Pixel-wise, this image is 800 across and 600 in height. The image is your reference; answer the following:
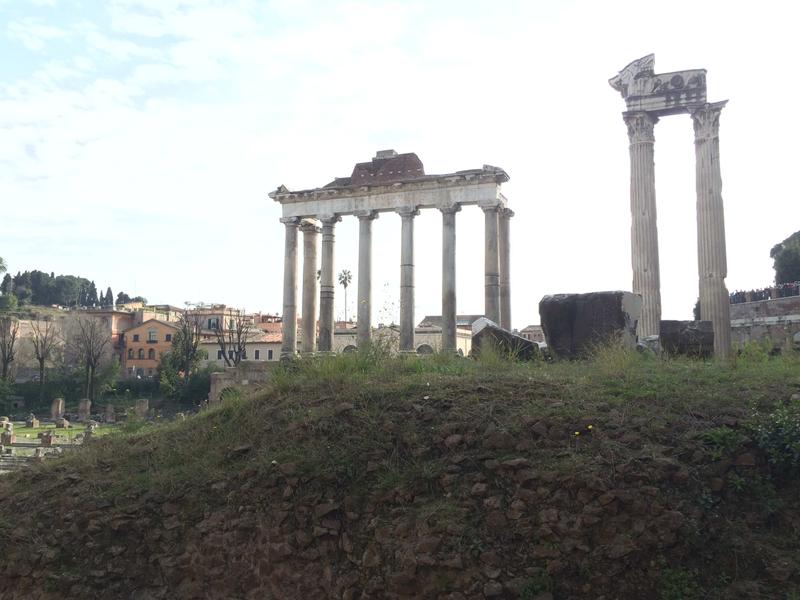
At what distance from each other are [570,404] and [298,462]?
2.89 m

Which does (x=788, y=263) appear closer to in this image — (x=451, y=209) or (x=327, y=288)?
(x=451, y=209)

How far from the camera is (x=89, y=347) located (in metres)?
53.4

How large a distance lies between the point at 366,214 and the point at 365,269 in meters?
1.83

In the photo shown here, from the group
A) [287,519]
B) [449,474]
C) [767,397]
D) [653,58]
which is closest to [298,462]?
[287,519]

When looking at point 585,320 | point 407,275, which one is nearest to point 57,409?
point 407,275

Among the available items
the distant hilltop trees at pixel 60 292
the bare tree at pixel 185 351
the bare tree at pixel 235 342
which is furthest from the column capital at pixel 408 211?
the distant hilltop trees at pixel 60 292

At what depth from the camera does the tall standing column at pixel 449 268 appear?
23031 mm

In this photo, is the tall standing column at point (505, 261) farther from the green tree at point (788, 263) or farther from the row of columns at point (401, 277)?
the green tree at point (788, 263)

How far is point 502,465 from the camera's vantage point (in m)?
6.75

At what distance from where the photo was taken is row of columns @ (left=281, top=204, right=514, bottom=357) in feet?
74.2

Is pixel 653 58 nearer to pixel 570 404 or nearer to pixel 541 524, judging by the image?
pixel 570 404

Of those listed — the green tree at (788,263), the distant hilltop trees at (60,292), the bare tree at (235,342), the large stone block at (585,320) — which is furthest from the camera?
the distant hilltop trees at (60,292)

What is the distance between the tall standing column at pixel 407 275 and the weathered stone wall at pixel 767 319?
42.9 feet

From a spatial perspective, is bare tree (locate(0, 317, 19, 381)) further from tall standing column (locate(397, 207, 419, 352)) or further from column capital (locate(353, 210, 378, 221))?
tall standing column (locate(397, 207, 419, 352))
